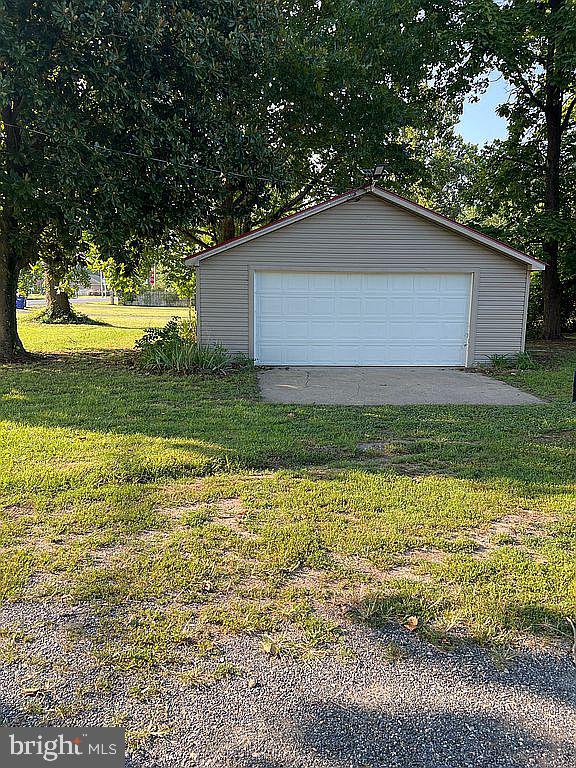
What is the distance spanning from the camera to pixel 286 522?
4.06 metres

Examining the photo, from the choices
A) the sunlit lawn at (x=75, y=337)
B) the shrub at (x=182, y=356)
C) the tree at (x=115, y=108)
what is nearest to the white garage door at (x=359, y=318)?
the shrub at (x=182, y=356)

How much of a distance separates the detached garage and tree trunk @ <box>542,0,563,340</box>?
19.8 feet

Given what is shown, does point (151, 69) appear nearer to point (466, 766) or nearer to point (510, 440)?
point (510, 440)

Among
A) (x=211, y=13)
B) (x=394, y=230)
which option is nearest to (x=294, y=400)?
(x=394, y=230)

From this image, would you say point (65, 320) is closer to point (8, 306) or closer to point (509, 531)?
point (8, 306)

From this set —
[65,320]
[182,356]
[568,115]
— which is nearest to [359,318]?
[182,356]

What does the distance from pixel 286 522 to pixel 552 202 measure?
17.6 metres

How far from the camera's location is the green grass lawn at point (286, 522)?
299cm

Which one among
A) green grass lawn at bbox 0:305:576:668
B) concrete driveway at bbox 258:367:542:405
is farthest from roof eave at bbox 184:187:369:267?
green grass lawn at bbox 0:305:576:668

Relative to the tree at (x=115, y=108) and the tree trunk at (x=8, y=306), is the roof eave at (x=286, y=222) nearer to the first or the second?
the tree at (x=115, y=108)

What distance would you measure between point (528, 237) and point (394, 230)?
7551 mm

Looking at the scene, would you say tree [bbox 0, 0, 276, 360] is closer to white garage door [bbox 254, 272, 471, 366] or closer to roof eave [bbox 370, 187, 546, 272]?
white garage door [bbox 254, 272, 471, 366]

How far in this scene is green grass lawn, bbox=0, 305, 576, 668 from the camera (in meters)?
2.99

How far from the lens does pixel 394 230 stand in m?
12.3
